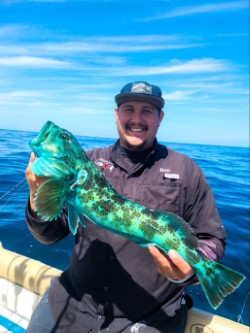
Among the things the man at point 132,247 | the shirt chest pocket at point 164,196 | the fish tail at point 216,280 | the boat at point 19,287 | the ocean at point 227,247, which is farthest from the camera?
the ocean at point 227,247

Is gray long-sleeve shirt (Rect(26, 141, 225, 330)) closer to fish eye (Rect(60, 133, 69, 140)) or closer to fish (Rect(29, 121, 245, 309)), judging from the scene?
fish (Rect(29, 121, 245, 309))

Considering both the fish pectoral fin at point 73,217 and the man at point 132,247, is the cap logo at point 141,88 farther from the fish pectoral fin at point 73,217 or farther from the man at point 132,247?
the fish pectoral fin at point 73,217

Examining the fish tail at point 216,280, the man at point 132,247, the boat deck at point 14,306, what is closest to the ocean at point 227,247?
the boat deck at point 14,306

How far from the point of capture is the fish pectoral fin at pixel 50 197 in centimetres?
325

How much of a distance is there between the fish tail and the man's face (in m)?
1.99

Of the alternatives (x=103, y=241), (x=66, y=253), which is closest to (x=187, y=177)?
(x=103, y=241)

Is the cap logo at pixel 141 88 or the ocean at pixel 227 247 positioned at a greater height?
the cap logo at pixel 141 88

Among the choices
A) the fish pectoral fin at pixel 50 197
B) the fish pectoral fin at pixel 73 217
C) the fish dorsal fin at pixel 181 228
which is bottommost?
the fish dorsal fin at pixel 181 228

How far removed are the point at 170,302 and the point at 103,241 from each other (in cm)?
125

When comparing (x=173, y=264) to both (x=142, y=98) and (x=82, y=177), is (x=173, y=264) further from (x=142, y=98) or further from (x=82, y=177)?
(x=142, y=98)

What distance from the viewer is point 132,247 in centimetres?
404

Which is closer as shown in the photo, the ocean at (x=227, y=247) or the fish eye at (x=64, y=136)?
the fish eye at (x=64, y=136)

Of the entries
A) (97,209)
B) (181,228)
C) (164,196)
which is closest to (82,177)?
(97,209)

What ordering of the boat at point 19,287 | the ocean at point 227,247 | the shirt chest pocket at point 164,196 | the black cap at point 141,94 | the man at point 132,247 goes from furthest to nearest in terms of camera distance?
the ocean at point 227,247 → the boat at point 19,287 → the black cap at point 141,94 → the shirt chest pocket at point 164,196 → the man at point 132,247
